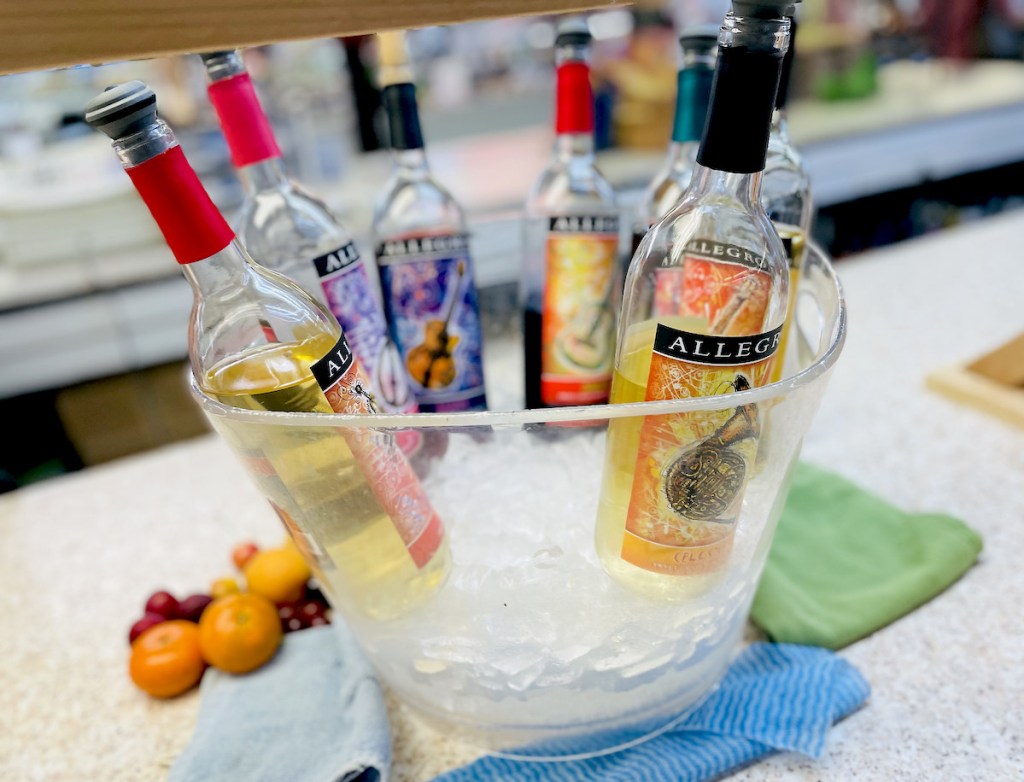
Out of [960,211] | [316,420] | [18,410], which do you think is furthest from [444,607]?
[960,211]

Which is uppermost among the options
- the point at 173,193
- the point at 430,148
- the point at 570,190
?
the point at 173,193

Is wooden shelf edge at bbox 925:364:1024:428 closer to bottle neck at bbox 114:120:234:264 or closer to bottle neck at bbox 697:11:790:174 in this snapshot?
bottle neck at bbox 697:11:790:174

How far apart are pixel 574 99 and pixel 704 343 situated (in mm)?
273

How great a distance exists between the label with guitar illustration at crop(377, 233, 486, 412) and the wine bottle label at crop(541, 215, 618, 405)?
0.20ft

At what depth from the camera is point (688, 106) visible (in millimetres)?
499

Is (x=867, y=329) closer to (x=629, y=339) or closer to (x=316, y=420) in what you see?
(x=629, y=339)

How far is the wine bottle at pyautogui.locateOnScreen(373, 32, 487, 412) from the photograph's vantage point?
53 cm

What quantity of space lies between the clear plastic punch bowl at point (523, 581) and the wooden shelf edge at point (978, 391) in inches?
16.7

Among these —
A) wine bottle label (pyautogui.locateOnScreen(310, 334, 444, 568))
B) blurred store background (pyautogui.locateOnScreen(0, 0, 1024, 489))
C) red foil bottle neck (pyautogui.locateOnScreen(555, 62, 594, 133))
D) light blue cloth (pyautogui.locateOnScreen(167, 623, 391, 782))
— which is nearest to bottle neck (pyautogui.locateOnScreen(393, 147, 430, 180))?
red foil bottle neck (pyautogui.locateOnScreen(555, 62, 594, 133))

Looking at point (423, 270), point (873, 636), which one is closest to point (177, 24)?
point (423, 270)

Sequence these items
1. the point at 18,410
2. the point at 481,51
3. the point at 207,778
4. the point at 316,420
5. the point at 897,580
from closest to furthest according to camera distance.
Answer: the point at 316,420 → the point at 207,778 → the point at 897,580 → the point at 18,410 → the point at 481,51

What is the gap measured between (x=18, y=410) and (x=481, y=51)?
5.84 feet

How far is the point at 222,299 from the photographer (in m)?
0.38

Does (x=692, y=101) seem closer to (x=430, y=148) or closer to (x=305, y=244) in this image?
(x=305, y=244)
